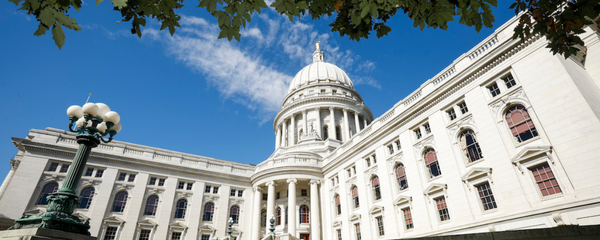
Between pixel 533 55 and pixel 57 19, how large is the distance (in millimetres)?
23028

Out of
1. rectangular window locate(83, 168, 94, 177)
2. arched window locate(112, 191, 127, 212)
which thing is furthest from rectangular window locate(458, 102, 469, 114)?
rectangular window locate(83, 168, 94, 177)

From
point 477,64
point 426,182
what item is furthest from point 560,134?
point 426,182

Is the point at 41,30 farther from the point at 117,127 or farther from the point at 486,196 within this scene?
the point at 486,196

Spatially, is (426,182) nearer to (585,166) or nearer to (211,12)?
(585,166)

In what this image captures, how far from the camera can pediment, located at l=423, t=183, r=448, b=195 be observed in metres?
21.3

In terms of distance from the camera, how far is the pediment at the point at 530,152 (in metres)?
16.0

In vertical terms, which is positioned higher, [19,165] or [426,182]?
[19,165]

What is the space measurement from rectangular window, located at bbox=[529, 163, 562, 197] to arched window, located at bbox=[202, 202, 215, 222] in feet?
115

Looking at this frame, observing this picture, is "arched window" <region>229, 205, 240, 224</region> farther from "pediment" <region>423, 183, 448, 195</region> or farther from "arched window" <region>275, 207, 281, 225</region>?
"pediment" <region>423, 183, 448, 195</region>

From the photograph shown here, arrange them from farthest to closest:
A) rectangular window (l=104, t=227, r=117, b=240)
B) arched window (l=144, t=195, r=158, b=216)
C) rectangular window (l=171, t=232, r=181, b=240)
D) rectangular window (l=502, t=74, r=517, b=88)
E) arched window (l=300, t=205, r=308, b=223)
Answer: arched window (l=300, t=205, r=308, b=223) → arched window (l=144, t=195, r=158, b=216) → rectangular window (l=171, t=232, r=181, b=240) → rectangular window (l=104, t=227, r=117, b=240) → rectangular window (l=502, t=74, r=517, b=88)

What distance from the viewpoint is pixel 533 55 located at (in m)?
18.1

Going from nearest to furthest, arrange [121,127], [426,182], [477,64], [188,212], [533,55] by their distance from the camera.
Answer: [121,127] → [533,55] → [477,64] → [426,182] → [188,212]

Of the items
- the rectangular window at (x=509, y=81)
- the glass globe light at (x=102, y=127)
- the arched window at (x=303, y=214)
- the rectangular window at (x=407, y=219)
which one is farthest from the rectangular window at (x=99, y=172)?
the rectangular window at (x=509, y=81)

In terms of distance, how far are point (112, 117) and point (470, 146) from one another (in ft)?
72.9
